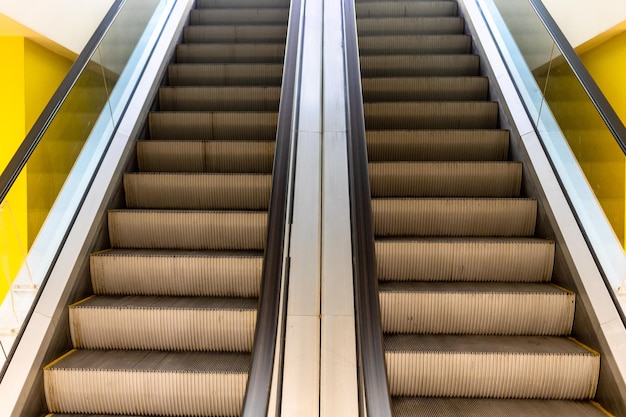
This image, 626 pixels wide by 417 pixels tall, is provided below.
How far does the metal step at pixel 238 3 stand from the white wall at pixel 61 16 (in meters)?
1.33

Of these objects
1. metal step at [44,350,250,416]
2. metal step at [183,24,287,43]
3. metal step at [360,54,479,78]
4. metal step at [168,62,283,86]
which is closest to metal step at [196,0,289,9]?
metal step at [183,24,287,43]

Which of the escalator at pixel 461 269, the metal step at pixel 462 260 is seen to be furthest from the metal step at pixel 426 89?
the metal step at pixel 462 260

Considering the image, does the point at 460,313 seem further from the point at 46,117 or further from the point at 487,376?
the point at 46,117

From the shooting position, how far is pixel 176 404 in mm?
2344

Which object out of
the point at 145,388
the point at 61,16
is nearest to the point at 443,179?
the point at 145,388

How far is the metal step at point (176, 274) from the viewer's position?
279 centimetres

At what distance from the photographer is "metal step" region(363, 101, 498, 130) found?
3.76m

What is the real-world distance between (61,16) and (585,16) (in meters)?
3.92

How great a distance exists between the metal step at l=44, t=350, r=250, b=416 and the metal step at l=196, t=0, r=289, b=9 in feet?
14.3

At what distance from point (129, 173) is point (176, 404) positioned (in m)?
1.66

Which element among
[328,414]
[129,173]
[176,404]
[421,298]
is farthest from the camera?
[129,173]

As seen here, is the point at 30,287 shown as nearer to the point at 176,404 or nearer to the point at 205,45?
the point at 176,404

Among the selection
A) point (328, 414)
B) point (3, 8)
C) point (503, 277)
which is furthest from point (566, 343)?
point (3, 8)

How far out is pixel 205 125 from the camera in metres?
3.82
